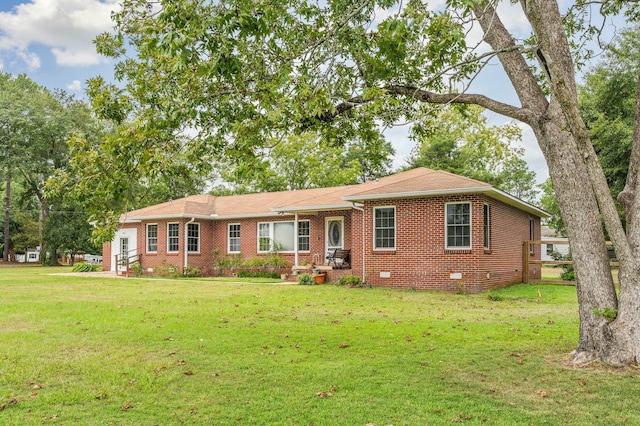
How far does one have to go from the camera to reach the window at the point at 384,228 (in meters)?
16.7

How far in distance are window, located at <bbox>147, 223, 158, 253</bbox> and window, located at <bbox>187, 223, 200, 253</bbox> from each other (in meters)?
2.07

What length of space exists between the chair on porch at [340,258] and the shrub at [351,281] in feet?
5.32

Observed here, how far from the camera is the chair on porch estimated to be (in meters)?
19.0

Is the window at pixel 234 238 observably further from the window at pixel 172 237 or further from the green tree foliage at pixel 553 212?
the green tree foliage at pixel 553 212

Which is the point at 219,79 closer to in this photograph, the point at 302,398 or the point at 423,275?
the point at 302,398

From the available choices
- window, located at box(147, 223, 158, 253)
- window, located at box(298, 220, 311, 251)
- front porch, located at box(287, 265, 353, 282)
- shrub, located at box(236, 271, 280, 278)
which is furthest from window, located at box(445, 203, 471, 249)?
window, located at box(147, 223, 158, 253)

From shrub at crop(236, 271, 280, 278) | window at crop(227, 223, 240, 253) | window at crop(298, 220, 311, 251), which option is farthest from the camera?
window at crop(227, 223, 240, 253)

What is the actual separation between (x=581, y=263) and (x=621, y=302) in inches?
24.3

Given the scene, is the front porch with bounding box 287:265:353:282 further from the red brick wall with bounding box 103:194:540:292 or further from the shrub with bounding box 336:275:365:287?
the red brick wall with bounding box 103:194:540:292

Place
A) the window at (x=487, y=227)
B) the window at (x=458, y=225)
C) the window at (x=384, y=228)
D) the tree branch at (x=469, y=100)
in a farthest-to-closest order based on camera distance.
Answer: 1. the window at (x=384, y=228)
2. the window at (x=487, y=227)
3. the window at (x=458, y=225)
4. the tree branch at (x=469, y=100)

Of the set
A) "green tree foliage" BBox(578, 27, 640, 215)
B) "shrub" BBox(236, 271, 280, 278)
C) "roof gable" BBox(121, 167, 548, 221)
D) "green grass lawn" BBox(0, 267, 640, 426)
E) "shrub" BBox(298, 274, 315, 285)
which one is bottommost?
"shrub" BBox(236, 271, 280, 278)

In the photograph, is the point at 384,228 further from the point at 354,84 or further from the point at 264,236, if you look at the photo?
the point at 354,84

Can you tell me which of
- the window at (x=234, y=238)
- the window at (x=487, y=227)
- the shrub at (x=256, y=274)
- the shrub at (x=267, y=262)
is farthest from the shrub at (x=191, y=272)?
the window at (x=487, y=227)

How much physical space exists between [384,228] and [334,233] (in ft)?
13.5
